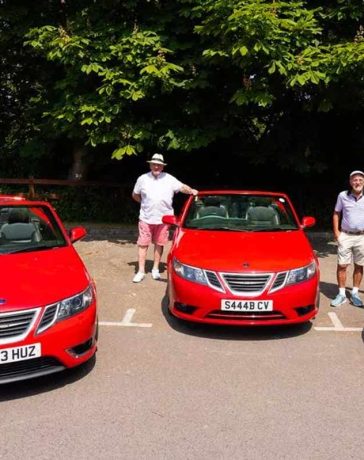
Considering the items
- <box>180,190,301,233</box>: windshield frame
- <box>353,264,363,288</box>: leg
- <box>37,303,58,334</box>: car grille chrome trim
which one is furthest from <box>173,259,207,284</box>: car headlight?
<box>353,264,363,288</box>: leg

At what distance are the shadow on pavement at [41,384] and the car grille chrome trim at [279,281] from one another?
76.4 inches

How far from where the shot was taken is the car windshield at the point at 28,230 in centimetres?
484

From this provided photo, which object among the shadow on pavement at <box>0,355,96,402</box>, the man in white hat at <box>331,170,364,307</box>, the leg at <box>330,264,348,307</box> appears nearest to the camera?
the shadow on pavement at <box>0,355,96,402</box>

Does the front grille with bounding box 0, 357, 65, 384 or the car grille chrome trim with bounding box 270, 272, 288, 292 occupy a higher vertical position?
the car grille chrome trim with bounding box 270, 272, 288, 292

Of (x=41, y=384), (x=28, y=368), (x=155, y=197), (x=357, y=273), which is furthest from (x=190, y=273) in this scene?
(x=357, y=273)

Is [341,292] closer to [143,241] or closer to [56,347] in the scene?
[143,241]

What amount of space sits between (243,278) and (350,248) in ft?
6.89

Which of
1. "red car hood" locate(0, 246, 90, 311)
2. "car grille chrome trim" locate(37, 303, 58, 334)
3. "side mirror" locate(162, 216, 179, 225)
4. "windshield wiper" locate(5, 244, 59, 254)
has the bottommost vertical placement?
"car grille chrome trim" locate(37, 303, 58, 334)

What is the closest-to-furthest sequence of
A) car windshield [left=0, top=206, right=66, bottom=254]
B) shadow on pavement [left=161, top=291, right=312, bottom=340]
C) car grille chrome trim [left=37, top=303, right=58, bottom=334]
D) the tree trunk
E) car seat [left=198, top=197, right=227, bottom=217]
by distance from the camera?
car grille chrome trim [left=37, top=303, right=58, bottom=334]
car windshield [left=0, top=206, right=66, bottom=254]
shadow on pavement [left=161, top=291, right=312, bottom=340]
car seat [left=198, top=197, right=227, bottom=217]
the tree trunk

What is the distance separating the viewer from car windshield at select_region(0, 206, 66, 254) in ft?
15.9

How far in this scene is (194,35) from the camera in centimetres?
944

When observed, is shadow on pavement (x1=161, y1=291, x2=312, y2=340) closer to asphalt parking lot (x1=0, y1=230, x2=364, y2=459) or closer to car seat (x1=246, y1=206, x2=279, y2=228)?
asphalt parking lot (x1=0, y1=230, x2=364, y2=459)

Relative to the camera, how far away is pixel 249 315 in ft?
16.0

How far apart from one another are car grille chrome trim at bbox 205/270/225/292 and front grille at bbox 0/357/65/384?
69.6 inches
